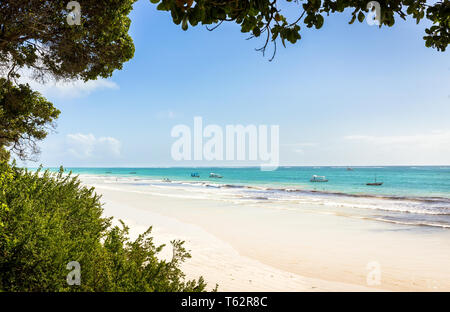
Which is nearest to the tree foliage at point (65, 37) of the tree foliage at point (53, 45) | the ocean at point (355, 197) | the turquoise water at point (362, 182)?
the tree foliage at point (53, 45)

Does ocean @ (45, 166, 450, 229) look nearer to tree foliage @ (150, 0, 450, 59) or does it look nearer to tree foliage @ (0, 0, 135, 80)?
tree foliage @ (150, 0, 450, 59)

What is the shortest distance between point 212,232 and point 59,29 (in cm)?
888

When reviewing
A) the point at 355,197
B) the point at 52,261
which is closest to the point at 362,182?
the point at 355,197

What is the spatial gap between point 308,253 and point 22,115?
1088cm

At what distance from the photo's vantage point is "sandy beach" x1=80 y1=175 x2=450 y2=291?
649cm

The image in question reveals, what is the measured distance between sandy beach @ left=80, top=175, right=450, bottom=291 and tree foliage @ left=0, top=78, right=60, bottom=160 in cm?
538

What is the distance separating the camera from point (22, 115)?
9.66 m

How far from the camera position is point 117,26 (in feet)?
22.9

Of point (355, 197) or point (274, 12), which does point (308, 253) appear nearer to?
point (274, 12)

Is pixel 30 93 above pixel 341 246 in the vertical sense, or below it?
above

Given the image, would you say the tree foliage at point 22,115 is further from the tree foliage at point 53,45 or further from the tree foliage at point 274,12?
the tree foliage at point 274,12
